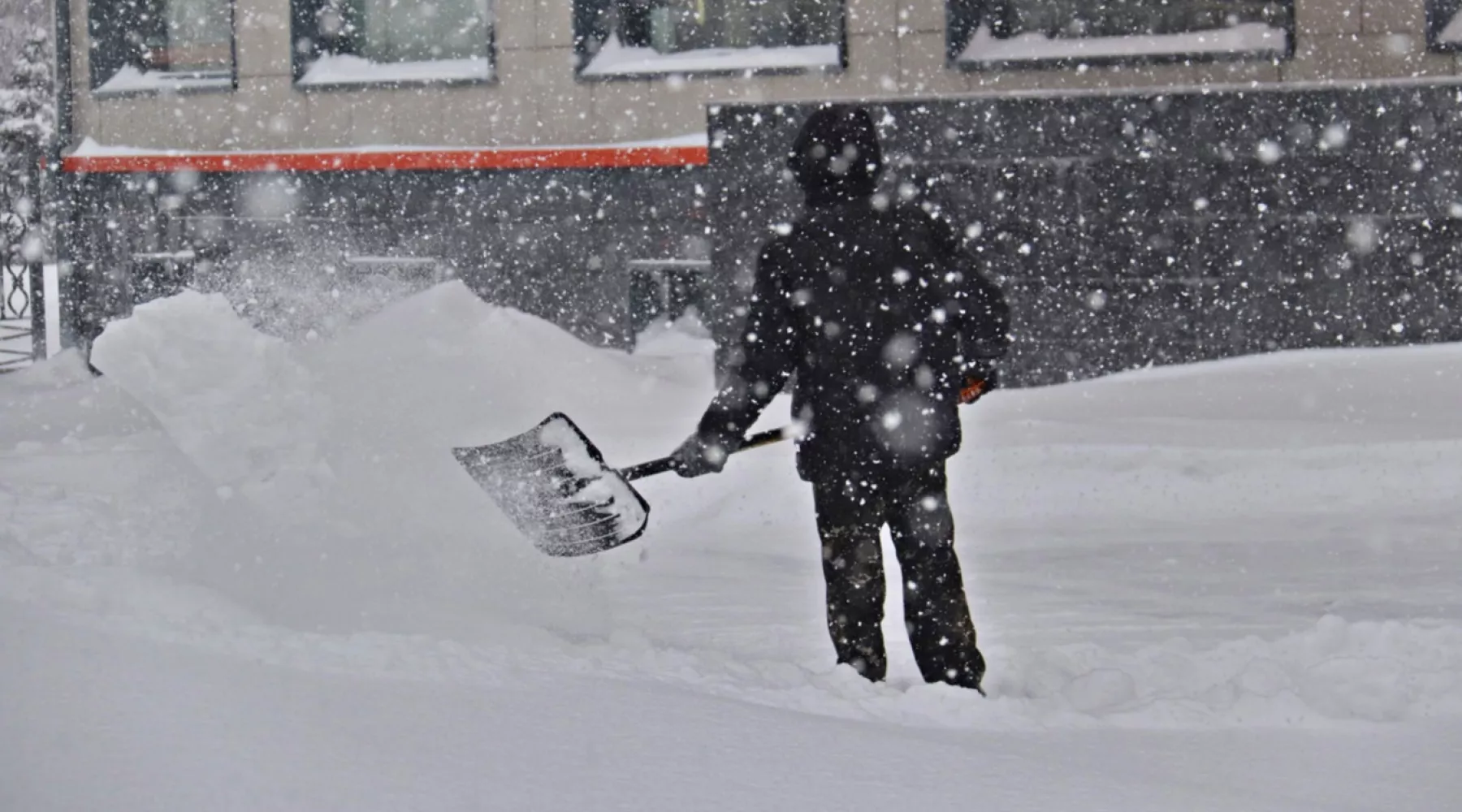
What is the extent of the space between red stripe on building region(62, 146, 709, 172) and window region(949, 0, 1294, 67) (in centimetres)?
198

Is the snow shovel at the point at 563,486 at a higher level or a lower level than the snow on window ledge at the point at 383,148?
lower

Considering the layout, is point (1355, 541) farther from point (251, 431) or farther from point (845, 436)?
point (251, 431)

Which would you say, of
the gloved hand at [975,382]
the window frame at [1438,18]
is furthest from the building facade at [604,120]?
the gloved hand at [975,382]

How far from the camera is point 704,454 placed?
416cm

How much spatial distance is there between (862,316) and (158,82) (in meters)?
10.1

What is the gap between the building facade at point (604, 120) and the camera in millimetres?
9500

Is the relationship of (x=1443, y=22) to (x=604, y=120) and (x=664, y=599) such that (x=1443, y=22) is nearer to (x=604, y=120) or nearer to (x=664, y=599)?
(x=604, y=120)

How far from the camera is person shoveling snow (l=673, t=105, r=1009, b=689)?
3943 mm

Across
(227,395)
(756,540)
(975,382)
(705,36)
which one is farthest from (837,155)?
(705,36)

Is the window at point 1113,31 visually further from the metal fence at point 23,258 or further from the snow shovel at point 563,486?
the metal fence at point 23,258

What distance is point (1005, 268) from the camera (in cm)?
953

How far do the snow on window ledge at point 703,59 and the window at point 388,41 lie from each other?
96 cm

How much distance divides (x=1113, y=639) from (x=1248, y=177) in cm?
507

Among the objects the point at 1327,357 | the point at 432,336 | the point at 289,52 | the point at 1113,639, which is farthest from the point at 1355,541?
the point at 289,52
